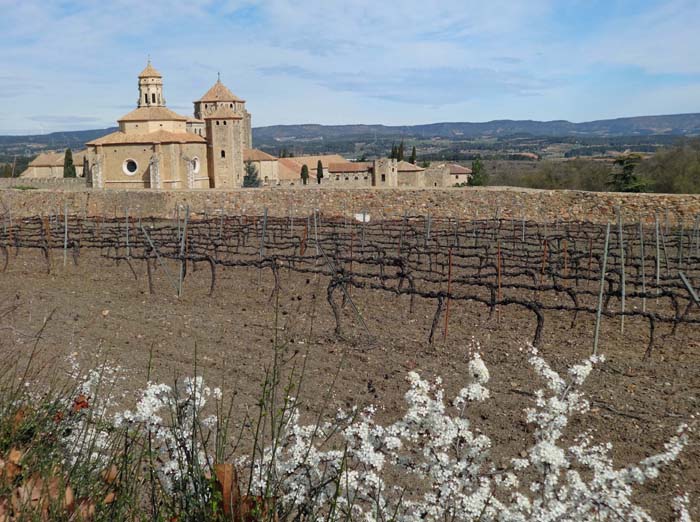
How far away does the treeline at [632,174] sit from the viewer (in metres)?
35.1

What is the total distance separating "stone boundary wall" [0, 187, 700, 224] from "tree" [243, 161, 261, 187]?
3148cm

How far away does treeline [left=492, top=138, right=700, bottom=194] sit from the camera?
35.1 m

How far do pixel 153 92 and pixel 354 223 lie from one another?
91.7ft

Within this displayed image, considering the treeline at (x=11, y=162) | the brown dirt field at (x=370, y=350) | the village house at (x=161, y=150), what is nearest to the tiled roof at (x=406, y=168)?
the village house at (x=161, y=150)

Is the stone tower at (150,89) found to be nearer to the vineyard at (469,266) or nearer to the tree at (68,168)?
the tree at (68,168)

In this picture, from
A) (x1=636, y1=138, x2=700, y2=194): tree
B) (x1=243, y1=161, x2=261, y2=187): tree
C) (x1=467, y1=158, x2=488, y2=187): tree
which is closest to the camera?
(x1=636, y1=138, x2=700, y2=194): tree

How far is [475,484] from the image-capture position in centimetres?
253

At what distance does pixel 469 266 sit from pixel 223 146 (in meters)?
32.8

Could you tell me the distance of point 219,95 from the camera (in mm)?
54719

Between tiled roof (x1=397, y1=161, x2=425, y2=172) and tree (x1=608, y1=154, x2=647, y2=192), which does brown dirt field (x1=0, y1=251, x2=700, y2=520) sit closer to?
tree (x1=608, y1=154, x2=647, y2=192)

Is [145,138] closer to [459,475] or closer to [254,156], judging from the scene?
[254,156]

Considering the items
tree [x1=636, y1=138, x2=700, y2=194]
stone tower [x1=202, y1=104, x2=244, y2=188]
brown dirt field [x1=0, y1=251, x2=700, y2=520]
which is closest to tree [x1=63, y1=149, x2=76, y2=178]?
stone tower [x1=202, y1=104, x2=244, y2=188]

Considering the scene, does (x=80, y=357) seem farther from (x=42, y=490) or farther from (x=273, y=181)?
(x=273, y=181)

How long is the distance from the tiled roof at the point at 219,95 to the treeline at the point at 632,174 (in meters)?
24.3
